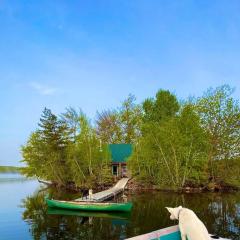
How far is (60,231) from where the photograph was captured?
74.2ft

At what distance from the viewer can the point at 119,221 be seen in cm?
2572

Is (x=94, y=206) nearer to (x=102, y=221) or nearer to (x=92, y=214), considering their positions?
(x=92, y=214)

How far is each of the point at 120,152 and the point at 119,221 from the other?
38130 mm

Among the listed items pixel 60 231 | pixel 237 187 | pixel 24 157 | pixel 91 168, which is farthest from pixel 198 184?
pixel 24 157

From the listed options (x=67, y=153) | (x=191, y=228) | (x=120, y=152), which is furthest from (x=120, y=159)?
(x=191, y=228)

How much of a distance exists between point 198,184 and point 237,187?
7535 millimetres

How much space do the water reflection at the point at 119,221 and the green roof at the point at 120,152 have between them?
26.2 metres

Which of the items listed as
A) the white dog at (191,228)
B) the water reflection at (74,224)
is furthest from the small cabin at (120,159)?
the white dog at (191,228)

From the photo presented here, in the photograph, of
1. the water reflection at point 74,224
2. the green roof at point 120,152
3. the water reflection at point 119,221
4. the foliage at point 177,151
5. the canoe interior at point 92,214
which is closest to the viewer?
the water reflection at point 74,224

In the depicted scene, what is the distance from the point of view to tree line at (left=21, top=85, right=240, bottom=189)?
159ft

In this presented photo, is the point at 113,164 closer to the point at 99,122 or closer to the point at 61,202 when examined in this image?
the point at 99,122

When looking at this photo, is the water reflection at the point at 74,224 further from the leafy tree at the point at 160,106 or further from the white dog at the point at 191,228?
the leafy tree at the point at 160,106

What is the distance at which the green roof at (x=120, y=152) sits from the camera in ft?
201

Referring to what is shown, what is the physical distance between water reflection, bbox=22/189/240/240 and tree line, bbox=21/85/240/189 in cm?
1455
